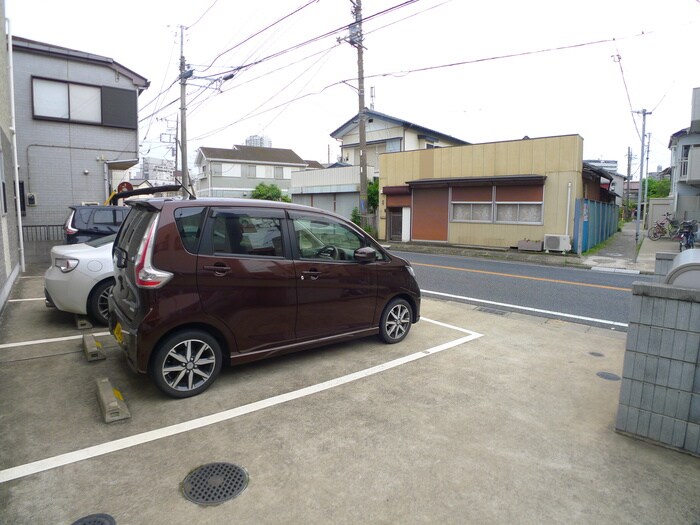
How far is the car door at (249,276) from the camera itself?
4.00 m

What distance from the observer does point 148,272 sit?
146 inches

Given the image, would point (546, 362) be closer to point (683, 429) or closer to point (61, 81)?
point (683, 429)

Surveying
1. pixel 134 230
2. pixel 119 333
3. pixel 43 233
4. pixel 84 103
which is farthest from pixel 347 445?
pixel 84 103

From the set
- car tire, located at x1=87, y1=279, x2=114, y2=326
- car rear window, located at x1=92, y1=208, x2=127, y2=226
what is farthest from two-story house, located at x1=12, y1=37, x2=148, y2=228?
car tire, located at x1=87, y1=279, x2=114, y2=326

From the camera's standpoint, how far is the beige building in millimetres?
16578

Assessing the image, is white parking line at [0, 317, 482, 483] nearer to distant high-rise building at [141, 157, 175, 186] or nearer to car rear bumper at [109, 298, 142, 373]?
car rear bumper at [109, 298, 142, 373]

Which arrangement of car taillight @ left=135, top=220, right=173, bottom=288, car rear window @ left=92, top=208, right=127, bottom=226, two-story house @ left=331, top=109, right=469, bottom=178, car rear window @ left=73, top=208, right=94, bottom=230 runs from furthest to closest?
two-story house @ left=331, top=109, right=469, bottom=178 < car rear window @ left=92, top=208, right=127, bottom=226 < car rear window @ left=73, top=208, right=94, bottom=230 < car taillight @ left=135, top=220, right=173, bottom=288

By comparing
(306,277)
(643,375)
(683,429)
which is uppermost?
(306,277)

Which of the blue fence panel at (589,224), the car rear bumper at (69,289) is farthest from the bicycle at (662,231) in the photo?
the car rear bumper at (69,289)

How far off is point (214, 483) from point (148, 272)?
1.81 metres

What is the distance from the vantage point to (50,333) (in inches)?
227

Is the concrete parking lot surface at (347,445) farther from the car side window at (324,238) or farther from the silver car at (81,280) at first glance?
the car side window at (324,238)

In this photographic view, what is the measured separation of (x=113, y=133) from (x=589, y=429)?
17.2 metres

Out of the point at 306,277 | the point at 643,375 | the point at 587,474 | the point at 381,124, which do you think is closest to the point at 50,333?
the point at 306,277
